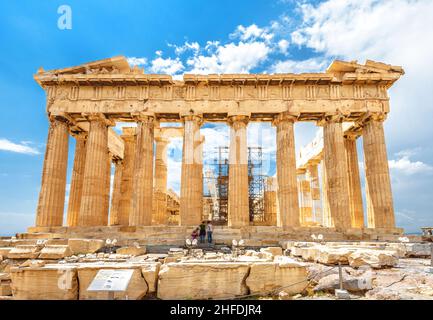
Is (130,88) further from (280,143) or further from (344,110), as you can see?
(344,110)

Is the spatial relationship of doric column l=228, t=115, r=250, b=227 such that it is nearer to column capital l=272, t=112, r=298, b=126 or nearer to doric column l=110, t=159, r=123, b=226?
column capital l=272, t=112, r=298, b=126

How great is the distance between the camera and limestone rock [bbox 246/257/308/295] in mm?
6414

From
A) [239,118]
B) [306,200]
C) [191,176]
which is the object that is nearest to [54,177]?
[191,176]

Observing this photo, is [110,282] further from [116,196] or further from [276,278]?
[116,196]

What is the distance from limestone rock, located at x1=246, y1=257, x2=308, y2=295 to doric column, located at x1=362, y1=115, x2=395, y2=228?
16.5 meters

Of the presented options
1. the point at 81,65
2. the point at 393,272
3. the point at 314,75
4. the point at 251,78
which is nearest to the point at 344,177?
the point at 314,75

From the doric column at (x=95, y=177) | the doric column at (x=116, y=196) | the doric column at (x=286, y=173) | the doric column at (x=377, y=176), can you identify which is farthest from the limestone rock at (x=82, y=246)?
the doric column at (x=377, y=176)

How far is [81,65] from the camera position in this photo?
73.4ft

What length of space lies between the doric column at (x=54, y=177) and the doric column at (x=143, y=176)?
5190 mm

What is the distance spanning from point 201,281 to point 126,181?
71.8 feet

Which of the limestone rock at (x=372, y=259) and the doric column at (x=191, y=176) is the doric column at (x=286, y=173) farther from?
the limestone rock at (x=372, y=259)

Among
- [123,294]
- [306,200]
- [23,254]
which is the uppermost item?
[306,200]

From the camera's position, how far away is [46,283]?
6.09 meters

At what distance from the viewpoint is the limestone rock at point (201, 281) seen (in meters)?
→ 6.12
